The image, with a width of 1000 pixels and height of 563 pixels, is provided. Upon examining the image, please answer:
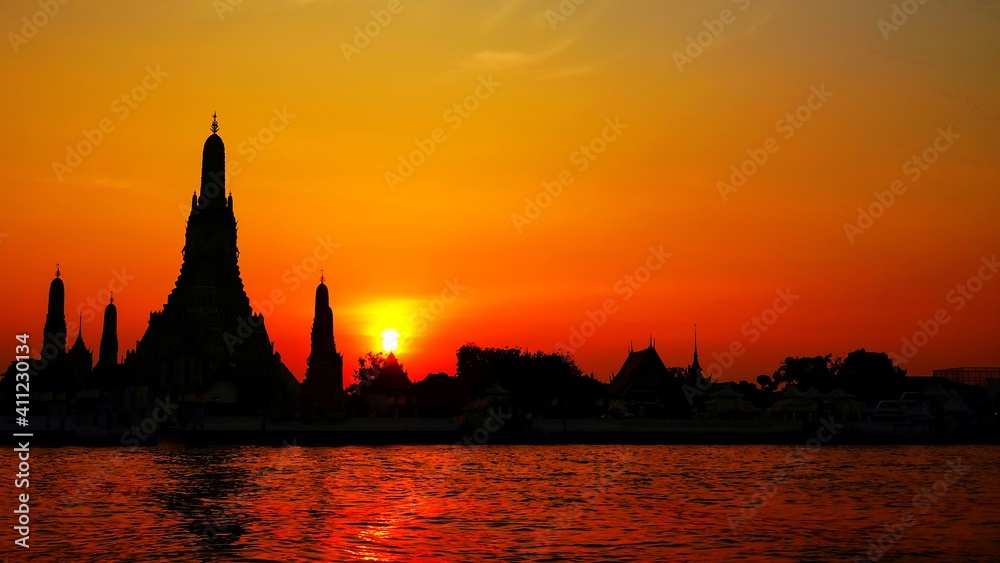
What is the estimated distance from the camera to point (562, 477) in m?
63.7

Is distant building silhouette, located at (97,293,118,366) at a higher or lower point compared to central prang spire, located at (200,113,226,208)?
lower

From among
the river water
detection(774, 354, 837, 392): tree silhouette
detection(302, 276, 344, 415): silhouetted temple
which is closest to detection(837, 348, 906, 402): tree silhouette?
detection(774, 354, 837, 392): tree silhouette

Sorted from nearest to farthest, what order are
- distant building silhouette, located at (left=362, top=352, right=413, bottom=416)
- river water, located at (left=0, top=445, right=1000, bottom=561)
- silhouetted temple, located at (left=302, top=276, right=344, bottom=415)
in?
river water, located at (left=0, top=445, right=1000, bottom=561)
silhouetted temple, located at (left=302, top=276, right=344, bottom=415)
distant building silhouette, located at (left=362, top=352, right=413, bottom=416)

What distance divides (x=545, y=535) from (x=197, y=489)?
20.6 metres

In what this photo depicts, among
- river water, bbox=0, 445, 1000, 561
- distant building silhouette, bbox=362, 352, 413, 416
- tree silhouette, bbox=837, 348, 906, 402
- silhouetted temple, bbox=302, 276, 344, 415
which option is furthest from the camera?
tree silhouette, bbox=837, 348, 906, 402

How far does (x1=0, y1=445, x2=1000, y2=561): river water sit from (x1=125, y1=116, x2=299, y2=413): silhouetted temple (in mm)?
33501

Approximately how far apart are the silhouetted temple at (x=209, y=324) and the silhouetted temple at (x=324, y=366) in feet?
7.30

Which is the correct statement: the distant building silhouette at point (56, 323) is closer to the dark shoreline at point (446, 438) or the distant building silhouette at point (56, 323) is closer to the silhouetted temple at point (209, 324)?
the silhouetted temple at point (209, 324)

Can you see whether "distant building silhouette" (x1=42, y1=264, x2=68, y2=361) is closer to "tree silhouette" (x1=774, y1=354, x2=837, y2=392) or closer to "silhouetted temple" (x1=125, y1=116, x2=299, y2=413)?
"silhouetted temple" (x1=125, y1=116, x2=299, y2=413)

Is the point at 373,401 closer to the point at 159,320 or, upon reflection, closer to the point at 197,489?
the point at 159,320

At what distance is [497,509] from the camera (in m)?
47.1

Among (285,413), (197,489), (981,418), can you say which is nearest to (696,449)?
(285,413)

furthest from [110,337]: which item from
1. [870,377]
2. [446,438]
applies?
[870,377]

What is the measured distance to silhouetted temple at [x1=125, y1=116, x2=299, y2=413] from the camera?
114375 mm
